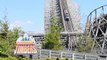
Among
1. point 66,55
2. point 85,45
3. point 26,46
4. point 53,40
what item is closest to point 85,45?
point 85,45

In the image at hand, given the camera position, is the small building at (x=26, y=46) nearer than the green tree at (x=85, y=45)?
Yes

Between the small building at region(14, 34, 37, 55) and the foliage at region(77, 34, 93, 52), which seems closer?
the small building at region(14, 34, 37, 55)

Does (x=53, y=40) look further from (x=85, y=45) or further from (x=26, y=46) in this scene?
(x=26, y=46)

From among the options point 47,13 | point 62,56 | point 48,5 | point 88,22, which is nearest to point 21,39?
point 62,56

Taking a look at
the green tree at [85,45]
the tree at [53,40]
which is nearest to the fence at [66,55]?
the tree at [53,40]

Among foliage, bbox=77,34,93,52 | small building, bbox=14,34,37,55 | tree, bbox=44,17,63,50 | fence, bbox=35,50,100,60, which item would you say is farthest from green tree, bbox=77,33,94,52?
small building, bbox=14,34,37,55

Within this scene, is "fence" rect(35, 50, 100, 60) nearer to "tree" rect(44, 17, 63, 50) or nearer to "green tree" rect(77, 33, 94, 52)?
"tree" rect(44, 17, 63, 50)

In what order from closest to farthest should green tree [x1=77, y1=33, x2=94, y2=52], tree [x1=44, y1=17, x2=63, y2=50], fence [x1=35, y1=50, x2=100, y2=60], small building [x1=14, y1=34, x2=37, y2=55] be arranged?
small building [x1=14, y1=34, x2=37, y2=55], fence [x1=35, y1=50, x2=100, y2=60], tree [x1=44, y1=17, x2=63, y2=50], green tree [x1=77, y1=33, x2=94, y2=52]

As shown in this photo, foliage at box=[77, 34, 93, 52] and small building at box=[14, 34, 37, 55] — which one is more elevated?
small building at box=[14, 34, 37, 55]

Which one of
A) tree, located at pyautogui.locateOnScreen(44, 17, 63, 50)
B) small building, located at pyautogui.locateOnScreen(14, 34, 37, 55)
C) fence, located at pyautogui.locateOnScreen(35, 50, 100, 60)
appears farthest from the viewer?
tree, located at pyautogui.locateOnScreen(44, 17, 63, 50)

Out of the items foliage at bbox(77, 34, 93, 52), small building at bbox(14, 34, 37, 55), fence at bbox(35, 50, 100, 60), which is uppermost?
small building at bbox(14, 34, 37, 55)

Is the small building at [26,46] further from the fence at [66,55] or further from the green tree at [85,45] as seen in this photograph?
the green tree at [85,45]

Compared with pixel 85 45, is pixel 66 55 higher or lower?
higher

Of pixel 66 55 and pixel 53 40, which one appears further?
pixel 53 40
